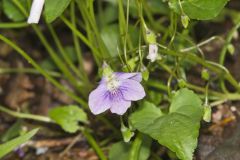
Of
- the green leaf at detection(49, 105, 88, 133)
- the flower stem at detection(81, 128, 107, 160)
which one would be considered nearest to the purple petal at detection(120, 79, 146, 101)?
the flower stem at detection(81, 128, 107, 160)

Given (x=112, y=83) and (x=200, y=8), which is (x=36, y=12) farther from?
(x=200, y=8)

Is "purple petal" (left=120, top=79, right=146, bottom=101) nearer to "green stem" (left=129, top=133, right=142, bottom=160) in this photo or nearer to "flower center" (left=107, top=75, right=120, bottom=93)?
"flower center" (left=107, top=75, right=120, bottom=93)

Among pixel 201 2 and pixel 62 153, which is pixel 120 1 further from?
pixel 62 153

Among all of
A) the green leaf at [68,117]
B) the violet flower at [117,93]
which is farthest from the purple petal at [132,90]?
the green leaf at [68,117]

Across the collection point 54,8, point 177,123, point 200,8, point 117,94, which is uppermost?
point 54,8

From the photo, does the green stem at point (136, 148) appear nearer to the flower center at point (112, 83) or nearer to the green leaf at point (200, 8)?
the flower center at point (112, 83)

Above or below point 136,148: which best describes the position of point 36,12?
above

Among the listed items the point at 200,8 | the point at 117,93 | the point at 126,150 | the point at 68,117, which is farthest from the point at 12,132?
the point at 200,8
